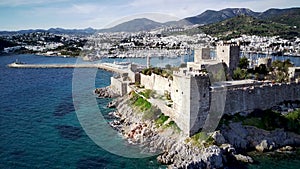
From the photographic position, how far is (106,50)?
315ft

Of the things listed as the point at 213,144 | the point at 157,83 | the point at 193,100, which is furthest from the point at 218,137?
the point at 157,83

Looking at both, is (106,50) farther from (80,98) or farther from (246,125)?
(246,125)

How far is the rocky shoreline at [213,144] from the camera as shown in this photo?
2028cm

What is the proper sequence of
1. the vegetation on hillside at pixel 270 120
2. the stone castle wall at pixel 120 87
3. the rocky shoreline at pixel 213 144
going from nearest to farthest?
the rocky shoreline at pixel 213 144
the vegetation on hillside at pixel 270 120
the stone castle wall at pixel 120 87

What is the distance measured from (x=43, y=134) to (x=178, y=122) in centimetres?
1073

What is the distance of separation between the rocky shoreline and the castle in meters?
1.24

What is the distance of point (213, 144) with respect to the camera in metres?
21.4

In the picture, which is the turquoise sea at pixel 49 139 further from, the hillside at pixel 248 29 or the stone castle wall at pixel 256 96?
the hillside at pixel 248 29

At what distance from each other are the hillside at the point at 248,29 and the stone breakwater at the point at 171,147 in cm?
8996

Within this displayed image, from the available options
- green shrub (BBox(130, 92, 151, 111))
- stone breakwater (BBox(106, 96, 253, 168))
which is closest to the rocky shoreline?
stone breakwater (BBox(106, 96, 253, 168))

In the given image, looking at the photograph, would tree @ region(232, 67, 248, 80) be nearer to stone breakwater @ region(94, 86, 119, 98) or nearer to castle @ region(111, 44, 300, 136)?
castle @ region(111, 44, 300, 136)

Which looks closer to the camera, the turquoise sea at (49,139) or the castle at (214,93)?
the turquoise sea at (49,139)

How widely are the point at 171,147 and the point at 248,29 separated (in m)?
111

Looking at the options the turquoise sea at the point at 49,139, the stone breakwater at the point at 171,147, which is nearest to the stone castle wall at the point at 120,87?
the turquoise sea at the point at 49,139
